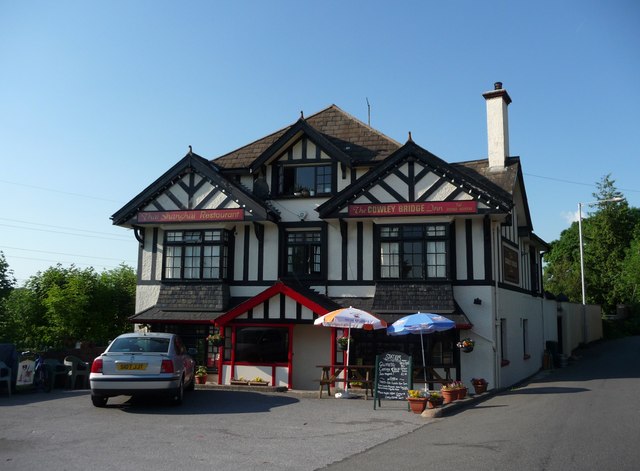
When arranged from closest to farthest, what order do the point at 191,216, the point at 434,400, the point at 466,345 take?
the point at 434,400 < the point at 466,345 < the point at 191,216

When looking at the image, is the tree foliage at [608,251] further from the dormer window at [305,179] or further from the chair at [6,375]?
the chair at [6,375]

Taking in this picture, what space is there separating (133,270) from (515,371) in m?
25.8

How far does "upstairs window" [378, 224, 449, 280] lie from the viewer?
59.5ft

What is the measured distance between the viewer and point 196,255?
2027cm

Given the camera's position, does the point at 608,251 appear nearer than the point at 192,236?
No

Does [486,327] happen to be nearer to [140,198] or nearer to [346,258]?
[346,258]

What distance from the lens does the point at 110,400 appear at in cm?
1425

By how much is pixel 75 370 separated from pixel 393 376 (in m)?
8.95

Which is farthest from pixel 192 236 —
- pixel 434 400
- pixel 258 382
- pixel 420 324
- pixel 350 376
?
pixel 434 400

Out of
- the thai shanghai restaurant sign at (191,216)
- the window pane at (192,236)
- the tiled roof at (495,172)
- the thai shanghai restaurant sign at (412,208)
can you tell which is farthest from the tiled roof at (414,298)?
the window pane at (192,236)

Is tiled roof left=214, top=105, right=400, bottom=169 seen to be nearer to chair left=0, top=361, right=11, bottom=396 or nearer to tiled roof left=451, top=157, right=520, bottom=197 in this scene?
tiled roof left=451, top=157, right=520, bottom=197

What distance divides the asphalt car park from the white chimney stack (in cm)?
956

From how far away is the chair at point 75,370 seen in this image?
671 inches

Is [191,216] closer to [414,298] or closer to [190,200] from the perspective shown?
[190,200]
